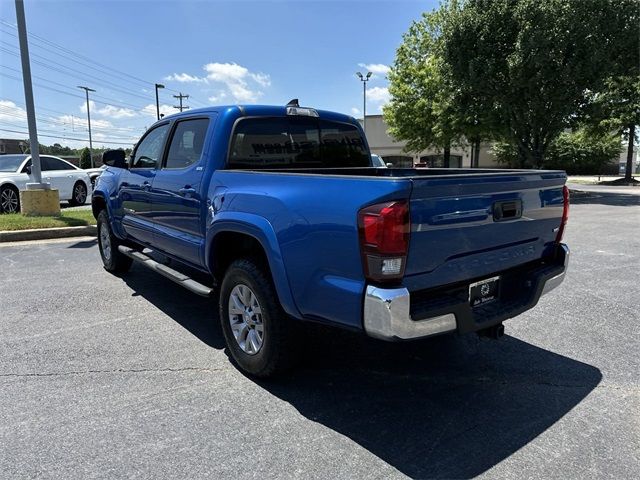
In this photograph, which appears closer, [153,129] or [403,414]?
[403,414]

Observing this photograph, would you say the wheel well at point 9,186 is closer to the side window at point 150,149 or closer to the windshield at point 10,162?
the windshield at point 10,162

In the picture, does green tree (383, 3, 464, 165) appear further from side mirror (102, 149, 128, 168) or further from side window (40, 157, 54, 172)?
side mirror (102, 149, 128, 168)

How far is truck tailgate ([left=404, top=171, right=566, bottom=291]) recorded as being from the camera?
106 inches

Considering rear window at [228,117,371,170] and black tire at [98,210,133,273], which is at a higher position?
rear window at [228,117,371,170]

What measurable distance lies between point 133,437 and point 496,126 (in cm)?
2025

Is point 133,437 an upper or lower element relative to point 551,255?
lower

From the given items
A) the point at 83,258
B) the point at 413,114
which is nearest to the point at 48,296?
the point at 83,258

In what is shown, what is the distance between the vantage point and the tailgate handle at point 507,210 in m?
3.06

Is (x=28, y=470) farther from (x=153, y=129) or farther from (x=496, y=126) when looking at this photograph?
(x=496, y=126)

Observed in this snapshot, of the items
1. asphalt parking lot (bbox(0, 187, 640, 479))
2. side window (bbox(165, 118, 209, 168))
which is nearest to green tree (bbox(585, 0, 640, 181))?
asphalt parking lot (bbox(0, 187, 640, 479))

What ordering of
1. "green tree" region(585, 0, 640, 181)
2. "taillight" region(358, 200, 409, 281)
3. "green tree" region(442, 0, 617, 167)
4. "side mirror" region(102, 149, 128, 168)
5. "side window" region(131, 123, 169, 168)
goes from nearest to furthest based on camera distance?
"taillight" region(358, 200, 409, 281) < "side window" region(131, 123, 169, 168) < "side mirror" region(102, 149, 128, 168) < "green tree" region(442, 0, 617, 167) < "green tree" region(585, 0, 640, 181)

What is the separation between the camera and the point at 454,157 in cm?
5469

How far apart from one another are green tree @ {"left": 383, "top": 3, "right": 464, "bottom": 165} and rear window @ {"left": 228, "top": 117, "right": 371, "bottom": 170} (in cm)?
1842

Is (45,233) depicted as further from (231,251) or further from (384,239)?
(384,239)
